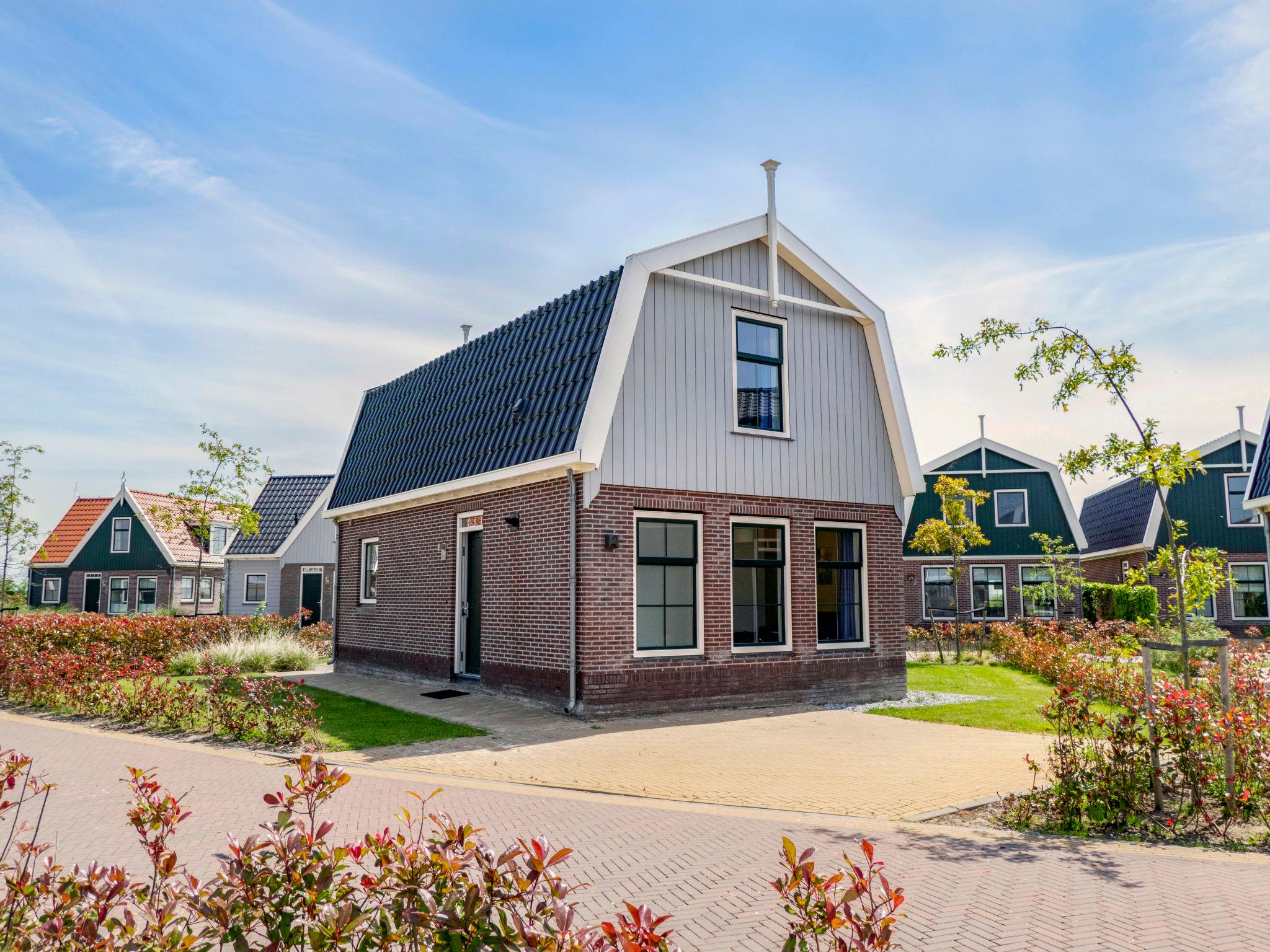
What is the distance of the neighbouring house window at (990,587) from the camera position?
105 feet

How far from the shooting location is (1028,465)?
32188 millimetres

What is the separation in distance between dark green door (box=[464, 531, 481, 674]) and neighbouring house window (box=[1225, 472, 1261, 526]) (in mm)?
28007

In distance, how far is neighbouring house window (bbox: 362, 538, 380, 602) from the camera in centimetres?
1867

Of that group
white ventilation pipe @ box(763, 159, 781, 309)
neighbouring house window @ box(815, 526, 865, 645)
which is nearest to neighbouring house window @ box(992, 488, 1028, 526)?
neighbouring house window @ box(815, 526, 865, 645)

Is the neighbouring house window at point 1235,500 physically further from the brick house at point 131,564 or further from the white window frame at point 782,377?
the brick house at point 131,564

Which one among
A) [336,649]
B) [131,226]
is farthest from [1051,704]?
[336,649]

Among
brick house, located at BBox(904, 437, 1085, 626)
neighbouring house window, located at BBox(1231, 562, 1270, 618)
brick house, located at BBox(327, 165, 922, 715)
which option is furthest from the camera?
brick house, located at BBox(904, 437, 1085, 626)

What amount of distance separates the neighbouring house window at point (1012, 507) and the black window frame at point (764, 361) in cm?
2102

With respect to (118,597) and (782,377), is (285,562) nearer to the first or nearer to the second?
(118,597)

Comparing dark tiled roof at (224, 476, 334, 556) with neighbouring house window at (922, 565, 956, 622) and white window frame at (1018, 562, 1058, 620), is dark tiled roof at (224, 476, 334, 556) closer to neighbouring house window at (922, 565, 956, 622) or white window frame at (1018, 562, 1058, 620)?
neighbouring house window at (922, 565, 956, 622)

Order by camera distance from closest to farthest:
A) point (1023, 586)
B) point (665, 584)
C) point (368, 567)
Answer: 1. point (665, 584)
2. point (368, 567)
3. point (1023, 586)

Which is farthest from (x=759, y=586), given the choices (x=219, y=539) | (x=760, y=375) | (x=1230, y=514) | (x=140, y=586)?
(x=140, y=586)

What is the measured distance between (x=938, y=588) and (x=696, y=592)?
21.6m

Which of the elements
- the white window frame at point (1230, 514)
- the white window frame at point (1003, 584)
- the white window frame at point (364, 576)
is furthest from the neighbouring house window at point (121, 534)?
the white window frame at point (1230, 514)
